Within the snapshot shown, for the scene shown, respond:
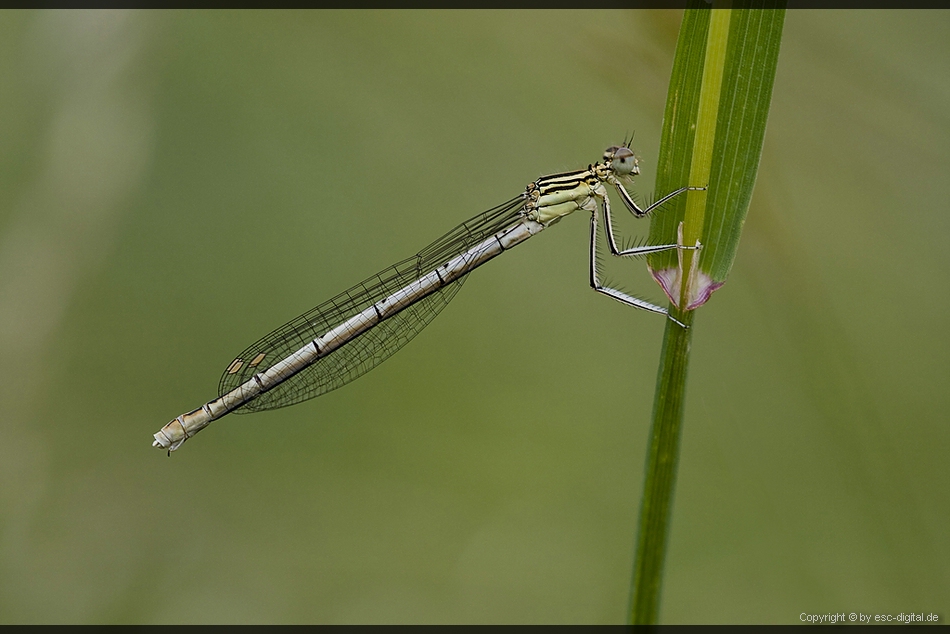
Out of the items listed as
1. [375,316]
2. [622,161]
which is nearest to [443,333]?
[375,316]

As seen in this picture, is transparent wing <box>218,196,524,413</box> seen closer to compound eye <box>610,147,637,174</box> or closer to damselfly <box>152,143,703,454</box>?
damselfly <box>152,143,703,454</box>

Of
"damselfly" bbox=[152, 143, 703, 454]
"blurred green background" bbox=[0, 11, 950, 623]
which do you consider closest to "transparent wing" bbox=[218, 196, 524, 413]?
"damselfly" bbox=[152, 143, 703, 454]

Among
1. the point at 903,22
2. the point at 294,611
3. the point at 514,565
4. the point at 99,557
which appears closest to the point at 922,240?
the point at 903,22

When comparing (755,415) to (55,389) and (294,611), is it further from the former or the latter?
(55,389)

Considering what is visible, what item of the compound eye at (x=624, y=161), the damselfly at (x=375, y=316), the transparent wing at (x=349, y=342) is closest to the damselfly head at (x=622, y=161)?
the compound eye at (x=624, y=161)

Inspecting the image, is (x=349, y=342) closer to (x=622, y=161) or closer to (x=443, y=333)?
(x=443, y=333)

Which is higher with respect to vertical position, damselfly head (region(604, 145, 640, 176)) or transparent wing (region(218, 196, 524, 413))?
damselfly head (region(604, 145, 640, 176))

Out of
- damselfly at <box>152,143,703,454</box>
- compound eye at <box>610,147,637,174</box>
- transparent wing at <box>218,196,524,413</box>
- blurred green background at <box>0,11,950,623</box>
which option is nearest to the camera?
blurred green background at <box>0,11,950,623</box>

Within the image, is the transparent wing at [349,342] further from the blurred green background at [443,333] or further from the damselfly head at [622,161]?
the damselfly head at [622,161]
